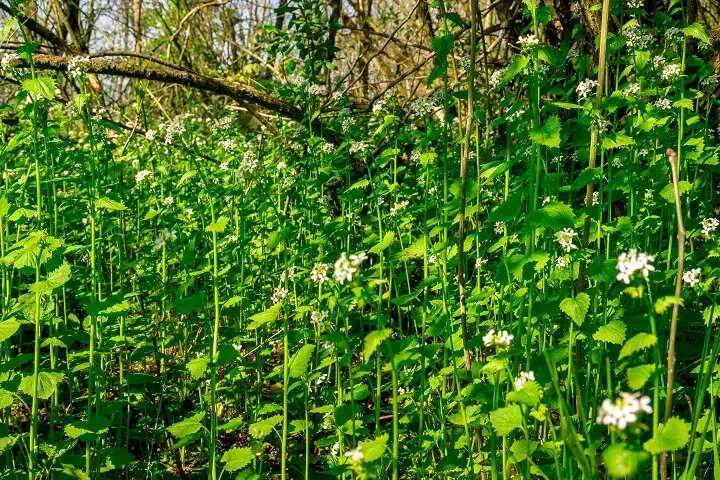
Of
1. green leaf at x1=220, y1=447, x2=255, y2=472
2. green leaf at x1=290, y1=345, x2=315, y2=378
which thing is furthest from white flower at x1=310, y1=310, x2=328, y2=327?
green leaf at x1=220, y1=447, x2=255, y2=472

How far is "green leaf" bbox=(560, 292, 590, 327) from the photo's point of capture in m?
1.80

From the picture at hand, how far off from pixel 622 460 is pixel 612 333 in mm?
800

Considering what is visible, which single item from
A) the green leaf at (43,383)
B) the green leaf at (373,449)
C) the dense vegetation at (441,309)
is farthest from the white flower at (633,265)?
the green leaf at (43,383)

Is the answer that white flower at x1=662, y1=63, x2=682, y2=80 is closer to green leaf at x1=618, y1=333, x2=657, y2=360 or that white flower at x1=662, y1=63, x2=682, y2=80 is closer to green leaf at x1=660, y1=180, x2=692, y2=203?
green leaf at x1=660, y1=180, x2=692, y2=203

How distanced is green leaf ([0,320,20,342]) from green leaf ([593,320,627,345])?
1775 mm

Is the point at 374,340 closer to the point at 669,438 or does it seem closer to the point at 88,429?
the point at 669,438

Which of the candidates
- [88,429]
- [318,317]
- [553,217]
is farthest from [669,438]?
[88,429]

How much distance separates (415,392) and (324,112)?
97.5 inches

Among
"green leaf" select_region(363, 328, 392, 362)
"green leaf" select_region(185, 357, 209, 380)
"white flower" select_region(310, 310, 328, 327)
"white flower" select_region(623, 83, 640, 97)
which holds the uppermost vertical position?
"white flower" select_region(623, 83, 640, 97)

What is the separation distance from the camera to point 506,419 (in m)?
1.65

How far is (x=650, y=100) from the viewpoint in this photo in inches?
137

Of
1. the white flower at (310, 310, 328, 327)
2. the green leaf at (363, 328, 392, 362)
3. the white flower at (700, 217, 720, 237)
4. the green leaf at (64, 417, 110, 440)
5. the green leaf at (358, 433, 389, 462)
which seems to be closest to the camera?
the green leaf at (363, 328, 392, 362)

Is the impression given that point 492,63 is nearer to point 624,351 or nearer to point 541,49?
point 541,49

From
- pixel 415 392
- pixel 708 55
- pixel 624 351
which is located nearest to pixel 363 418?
pixel 415 392
